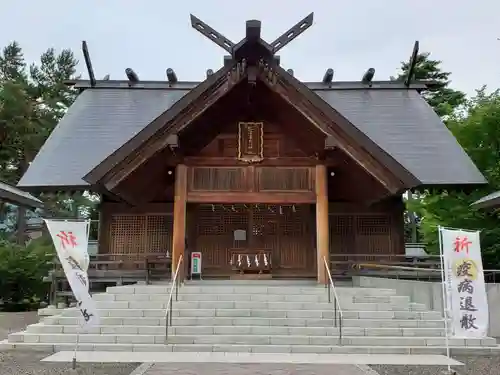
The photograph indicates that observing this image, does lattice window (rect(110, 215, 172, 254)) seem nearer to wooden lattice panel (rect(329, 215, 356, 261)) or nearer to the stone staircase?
the stone staircase

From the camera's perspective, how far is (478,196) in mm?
14812

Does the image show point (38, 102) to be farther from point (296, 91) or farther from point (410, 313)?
point (410, 313)

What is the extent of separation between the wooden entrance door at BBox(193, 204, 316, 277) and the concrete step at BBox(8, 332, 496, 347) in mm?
5649

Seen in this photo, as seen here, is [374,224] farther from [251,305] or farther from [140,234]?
[140,234]

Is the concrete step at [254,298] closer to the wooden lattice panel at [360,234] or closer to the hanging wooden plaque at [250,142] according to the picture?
the hanging wooden plaque at [250,142]

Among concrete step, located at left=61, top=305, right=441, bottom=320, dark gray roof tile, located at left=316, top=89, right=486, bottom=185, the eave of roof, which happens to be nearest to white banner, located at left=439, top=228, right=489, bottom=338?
concrete step, located at left=61, top=305, right=441, bottom=320

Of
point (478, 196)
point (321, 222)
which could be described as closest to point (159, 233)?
point (321, 222)

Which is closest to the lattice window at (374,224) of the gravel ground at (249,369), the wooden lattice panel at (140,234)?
the wooden lattice panel at (140,234)

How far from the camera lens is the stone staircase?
8023mm

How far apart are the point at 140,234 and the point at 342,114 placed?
7.05 m

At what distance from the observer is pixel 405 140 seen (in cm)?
1509

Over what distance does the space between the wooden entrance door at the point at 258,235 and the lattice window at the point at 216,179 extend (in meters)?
2.26

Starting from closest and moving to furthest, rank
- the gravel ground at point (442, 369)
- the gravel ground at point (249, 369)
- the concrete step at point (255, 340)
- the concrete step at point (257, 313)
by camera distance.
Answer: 1. the gravel ground at point (249, 369)
2. the gravel ground at point (442, 369)
3. the concrete step at point (255, 340)
4. the concrete step at point (257, 313)

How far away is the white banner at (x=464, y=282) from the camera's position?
20.6ft
